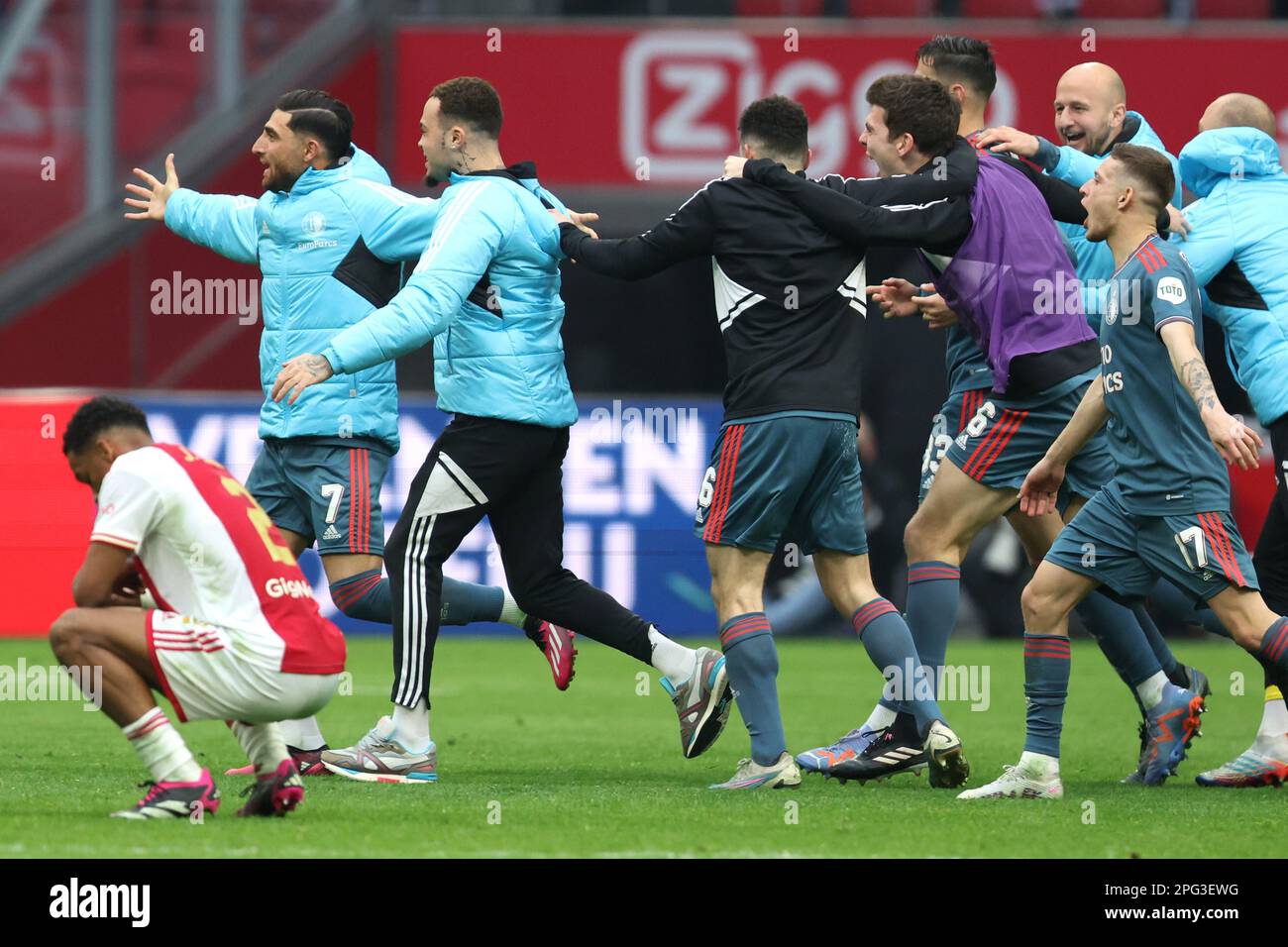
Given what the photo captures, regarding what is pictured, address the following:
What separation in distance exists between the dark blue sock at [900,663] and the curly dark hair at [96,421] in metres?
2.60

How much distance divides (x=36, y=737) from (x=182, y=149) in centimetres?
914

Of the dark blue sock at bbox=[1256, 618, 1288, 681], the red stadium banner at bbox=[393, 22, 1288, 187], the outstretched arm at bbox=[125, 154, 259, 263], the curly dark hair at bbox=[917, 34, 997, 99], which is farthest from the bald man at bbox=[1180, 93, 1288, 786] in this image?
the red stadium banner at bbox=[393, 22, 1288, 187]

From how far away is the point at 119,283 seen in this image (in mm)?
16688

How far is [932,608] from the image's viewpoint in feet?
25.0

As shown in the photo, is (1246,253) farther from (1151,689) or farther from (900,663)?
(900,663)

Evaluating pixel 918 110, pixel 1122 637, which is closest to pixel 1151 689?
pixel 1122 637

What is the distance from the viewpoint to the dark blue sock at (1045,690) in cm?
697

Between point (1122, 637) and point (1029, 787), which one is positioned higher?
point (1122, 637)

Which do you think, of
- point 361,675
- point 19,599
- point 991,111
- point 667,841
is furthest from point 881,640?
point 991,111

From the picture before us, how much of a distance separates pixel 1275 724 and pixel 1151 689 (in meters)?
0.46

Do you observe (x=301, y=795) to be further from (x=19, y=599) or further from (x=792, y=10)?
(x=792, y=10)

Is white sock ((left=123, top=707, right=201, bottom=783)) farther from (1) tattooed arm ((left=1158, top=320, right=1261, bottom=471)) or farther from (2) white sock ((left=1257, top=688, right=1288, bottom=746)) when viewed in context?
(2) white sock ((left=1257, top=688, right=1288, bottom=746))

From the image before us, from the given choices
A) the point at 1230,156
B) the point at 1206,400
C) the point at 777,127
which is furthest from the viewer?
the point at 1230,156

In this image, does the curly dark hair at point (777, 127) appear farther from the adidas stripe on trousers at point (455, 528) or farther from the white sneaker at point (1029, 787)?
the white sneaker at point (1029, 787)
